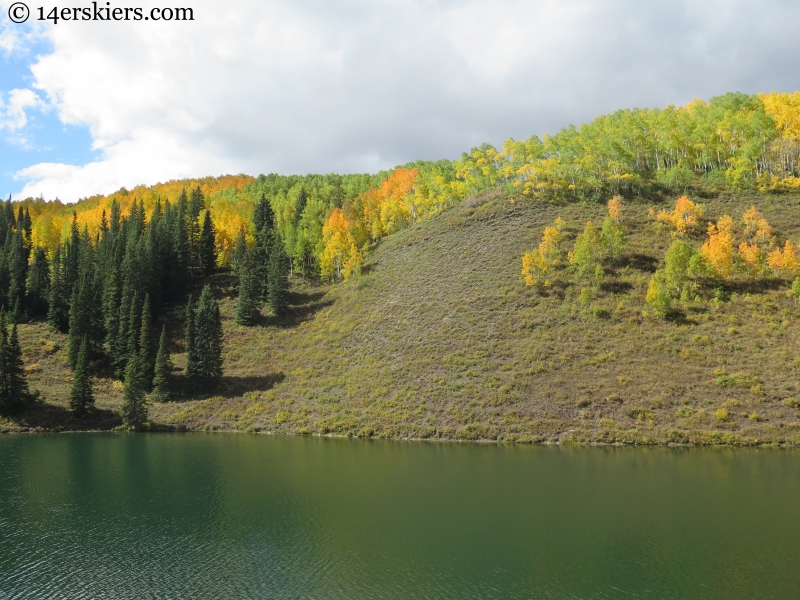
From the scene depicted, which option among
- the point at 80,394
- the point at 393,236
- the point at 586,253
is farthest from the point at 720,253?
the point at 80,394

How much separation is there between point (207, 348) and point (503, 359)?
45.5 meters

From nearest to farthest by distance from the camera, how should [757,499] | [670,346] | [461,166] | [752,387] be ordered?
[757,499] → [752,387] → [670,346] → [461,166]

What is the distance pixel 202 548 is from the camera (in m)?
28.2

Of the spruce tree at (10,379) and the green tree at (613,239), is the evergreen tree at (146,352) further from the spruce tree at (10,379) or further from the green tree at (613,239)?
the green tree at (613,239)

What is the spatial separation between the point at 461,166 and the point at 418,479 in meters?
101

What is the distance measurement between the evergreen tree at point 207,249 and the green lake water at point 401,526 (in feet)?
235

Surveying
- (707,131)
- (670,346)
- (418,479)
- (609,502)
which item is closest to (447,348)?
(670,346)

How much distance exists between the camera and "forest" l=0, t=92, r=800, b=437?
81.9m

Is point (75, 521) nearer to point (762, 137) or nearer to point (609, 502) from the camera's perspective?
point (609, 502)

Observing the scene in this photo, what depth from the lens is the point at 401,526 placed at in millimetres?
31422

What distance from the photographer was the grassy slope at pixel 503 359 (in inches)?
2418

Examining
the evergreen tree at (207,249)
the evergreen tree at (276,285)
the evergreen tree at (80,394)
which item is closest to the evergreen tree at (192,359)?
the evergreen tree at (80,394)

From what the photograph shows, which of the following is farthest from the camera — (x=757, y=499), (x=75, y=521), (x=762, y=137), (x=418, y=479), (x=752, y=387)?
(x=762, y=137)

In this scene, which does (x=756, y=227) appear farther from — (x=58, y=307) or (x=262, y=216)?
(x=58, y=307)
